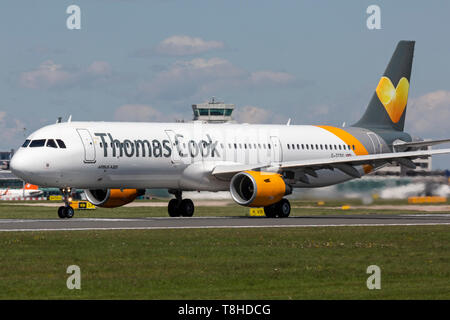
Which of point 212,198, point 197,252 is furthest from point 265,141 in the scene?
point 197,252

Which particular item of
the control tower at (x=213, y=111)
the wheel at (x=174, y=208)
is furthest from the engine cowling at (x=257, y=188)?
the control tower at (x=213, y=111)

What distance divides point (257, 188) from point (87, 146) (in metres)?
8.10

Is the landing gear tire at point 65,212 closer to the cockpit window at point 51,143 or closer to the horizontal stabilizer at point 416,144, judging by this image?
the cockpit window at point 51,143

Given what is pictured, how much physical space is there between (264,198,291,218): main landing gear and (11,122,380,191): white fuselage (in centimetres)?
187

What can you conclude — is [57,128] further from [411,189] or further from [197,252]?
[411,189]

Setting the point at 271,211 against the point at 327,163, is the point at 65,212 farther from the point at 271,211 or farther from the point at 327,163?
the point at 327,163

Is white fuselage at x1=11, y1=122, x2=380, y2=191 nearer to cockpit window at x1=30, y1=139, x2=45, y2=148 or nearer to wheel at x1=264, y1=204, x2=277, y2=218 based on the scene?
cockpit window at x1=30, y1=139, x2=45, y2=148

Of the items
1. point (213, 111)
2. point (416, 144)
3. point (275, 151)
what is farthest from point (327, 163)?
point (213, 111)

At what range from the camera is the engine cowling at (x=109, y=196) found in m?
46.8

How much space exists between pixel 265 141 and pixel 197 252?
25.2 metres

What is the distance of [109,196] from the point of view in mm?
46781

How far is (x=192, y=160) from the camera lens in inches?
1801

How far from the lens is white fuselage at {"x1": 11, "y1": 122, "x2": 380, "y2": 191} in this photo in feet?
135

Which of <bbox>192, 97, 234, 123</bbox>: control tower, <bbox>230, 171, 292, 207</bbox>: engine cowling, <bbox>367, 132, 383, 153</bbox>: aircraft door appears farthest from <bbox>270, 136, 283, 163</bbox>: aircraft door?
<bbox>192, 97, 234, 123</bbox>: control tower
